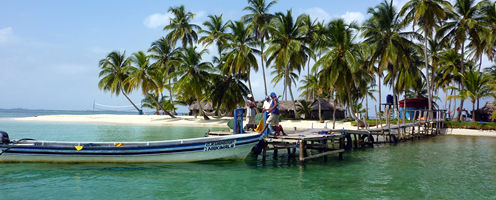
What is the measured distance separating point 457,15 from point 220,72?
81.0 feet

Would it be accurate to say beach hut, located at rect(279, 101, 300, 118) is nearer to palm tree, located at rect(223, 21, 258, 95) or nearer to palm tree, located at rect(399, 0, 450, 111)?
palm tree, located at rect(223, 21, 258, 95)

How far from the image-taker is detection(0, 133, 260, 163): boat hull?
38.1ft

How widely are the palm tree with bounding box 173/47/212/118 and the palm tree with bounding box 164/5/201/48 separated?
1039cm

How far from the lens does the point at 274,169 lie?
1255 cm

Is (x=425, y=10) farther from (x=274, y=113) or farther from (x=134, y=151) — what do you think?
(x=134, y=151)

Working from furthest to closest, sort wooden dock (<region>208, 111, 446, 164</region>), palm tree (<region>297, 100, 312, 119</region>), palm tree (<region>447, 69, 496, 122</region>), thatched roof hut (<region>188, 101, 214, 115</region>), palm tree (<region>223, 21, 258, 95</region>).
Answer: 1. thatched roof hut (<region>188, 101, 214, 115</region>)
2. palm tree (<region>297, 100, 312, 119</region>)
3. palm tree (<region>223, 21, 258, 95</region>)
4. palm tree (<region>447, 69, 496, 122</region>)
5. wooden dock (<region>208, 111, 446, 164</region>)

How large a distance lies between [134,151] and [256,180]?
4535mm

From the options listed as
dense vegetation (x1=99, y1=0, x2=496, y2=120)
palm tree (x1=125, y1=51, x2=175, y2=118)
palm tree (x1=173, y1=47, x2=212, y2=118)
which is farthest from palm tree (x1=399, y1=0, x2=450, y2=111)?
palm tree (x1=125, y1=51, x2=175, y2=118)

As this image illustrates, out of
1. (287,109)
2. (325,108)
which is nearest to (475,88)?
(325,108)

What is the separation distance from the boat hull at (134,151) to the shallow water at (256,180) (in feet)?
1.00

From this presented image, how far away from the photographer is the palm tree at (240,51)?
3509 cm

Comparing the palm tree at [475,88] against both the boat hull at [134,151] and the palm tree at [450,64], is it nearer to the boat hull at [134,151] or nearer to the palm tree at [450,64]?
the palm tree at [450,64]

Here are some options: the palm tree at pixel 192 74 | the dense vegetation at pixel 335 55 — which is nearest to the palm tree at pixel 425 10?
the dense vegetation at pixel 335 55

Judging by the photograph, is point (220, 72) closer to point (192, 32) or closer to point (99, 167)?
point (192, 32)
